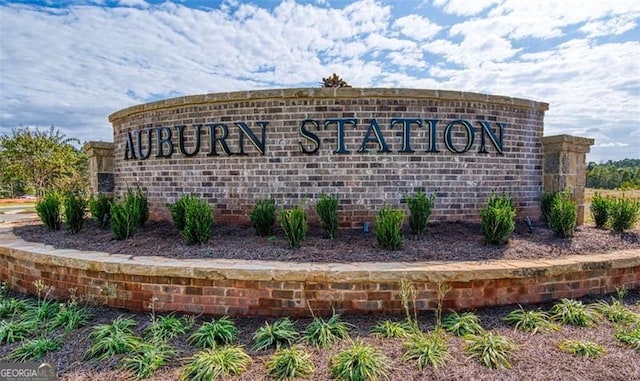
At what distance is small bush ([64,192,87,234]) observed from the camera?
6.19 metres

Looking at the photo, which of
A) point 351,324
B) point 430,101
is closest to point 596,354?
point 351,324

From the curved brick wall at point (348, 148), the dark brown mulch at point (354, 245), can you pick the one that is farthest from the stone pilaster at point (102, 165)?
the curved brick wall at point (348, 148)

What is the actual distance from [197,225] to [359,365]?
2.95 meters

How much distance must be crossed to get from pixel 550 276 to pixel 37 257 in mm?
5963

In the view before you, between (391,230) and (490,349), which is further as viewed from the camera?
(391,230)

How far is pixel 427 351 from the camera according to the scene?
2.98m

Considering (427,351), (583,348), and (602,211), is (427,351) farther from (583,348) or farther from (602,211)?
(602,211)

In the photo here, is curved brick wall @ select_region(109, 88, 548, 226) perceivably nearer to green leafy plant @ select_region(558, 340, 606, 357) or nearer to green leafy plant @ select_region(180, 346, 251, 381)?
green leafy plant @ select_region(558, 340, 606, 357)

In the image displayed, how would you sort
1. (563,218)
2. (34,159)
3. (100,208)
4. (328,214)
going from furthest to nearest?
1. (34,159)
2. (100,208)
3. (563,218)
4. (328,214)

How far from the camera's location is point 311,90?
560cm

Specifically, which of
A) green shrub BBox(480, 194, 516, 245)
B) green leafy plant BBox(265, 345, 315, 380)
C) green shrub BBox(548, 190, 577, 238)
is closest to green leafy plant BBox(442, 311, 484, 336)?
green leafy plant BBox(265, 345, 315, 380)

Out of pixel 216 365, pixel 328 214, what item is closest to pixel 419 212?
pixel 328 214

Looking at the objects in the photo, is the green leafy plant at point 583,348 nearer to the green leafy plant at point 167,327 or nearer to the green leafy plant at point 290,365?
the green leafy plant at point 290,365

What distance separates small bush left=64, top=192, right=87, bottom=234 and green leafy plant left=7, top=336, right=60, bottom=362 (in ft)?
10.7
